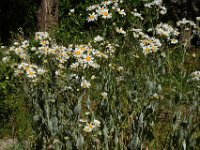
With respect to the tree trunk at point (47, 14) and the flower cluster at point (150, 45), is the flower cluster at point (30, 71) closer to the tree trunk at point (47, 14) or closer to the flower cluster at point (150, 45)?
the flower cluster at point (150, 45)

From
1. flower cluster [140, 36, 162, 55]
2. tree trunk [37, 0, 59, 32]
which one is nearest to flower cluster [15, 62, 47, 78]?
flower cluster [140, 36, 162, 55]

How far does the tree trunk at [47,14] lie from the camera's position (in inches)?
304

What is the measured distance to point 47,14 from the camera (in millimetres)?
7766

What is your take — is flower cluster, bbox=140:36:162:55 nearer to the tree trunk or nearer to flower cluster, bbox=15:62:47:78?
flower cluster, bbox=15:62:47:78

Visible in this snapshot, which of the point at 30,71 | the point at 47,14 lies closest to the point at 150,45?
the point at 30,71

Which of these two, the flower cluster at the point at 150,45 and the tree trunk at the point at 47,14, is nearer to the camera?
the flower cluster at the point at 150,45

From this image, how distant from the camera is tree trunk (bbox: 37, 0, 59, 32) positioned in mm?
7719

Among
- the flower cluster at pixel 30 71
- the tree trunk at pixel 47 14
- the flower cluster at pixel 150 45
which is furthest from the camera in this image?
the tree trunk at pixel 47 14


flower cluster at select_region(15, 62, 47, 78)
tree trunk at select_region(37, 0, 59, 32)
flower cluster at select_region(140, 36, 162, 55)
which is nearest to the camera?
flower cluster at select_region(15, 62, 47, 78)

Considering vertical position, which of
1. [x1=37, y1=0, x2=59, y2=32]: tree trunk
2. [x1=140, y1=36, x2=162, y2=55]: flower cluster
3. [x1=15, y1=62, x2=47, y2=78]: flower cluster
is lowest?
[x1=15, y1=62, x2=47, y2=78]: flower cluster

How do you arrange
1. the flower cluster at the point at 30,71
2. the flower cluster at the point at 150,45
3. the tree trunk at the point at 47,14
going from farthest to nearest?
the tree trunk at the point at 47,14 < the flower cluster at the point at 150,45 < the flower cluster at the point at 30,71

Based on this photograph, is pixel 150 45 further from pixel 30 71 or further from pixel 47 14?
pixel 47 14

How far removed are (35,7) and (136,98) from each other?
583 centimetres

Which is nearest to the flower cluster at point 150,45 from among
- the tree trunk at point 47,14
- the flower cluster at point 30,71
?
the flower cluster at point 30,71
